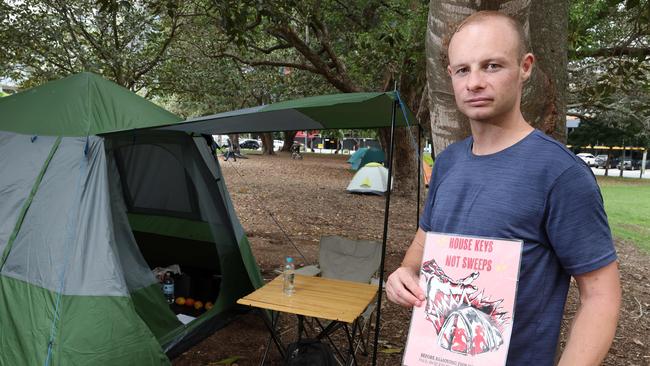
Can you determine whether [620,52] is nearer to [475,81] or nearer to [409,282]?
[475,81]

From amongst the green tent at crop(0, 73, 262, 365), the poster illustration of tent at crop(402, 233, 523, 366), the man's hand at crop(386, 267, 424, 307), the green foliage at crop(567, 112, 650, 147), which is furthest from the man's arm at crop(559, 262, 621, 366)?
the green foliage at crop(567, 112, 650, 147)

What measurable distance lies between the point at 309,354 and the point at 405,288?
211cm

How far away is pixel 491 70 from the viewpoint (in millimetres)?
983

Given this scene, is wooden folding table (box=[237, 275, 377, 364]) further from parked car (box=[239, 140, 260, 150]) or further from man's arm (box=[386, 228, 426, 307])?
parked car (box=[239, 140, 260, 150])

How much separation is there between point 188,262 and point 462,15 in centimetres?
379

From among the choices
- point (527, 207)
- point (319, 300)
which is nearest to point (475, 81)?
point (527, 207)

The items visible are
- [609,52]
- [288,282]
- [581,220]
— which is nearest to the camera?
[581,220]

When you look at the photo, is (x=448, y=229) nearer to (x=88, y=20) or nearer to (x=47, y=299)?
(x=47, y=299)

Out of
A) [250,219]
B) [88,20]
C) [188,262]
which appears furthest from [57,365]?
[88,20]

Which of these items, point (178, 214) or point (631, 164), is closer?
point (178, 214)

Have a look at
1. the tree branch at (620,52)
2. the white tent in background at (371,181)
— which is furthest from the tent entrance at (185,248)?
the white tent in background at (371,181)

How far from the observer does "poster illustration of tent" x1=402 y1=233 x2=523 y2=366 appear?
913 mm

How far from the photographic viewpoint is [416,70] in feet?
21.0

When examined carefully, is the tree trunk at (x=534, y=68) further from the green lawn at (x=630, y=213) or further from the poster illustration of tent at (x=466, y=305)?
the green lawn at (x=630, y=213)
